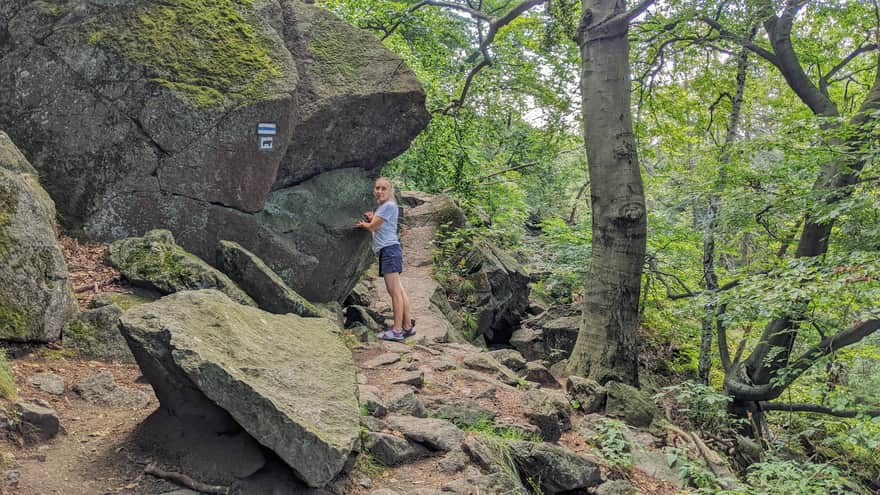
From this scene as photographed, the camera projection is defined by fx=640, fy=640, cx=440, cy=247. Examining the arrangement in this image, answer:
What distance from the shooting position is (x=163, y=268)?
5.81 metres

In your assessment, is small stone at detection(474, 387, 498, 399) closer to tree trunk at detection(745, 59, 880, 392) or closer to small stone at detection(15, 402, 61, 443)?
small stone at detection(15, 402, 61, 443)

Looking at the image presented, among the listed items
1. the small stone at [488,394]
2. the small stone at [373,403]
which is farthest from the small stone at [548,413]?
the small stone at [373,403]

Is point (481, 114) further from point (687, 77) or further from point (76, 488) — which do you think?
point (76, 488)

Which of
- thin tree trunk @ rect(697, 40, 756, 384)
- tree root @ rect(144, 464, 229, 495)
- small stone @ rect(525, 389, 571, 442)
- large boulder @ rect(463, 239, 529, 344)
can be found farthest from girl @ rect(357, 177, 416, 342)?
thin tree trunk @ rect(697, 40, 756, 384)

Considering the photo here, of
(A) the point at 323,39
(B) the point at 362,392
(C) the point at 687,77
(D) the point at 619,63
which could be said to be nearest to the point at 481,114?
(C) the point at 687,77

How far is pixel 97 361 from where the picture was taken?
4.82m

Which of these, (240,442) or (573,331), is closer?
(240,442)

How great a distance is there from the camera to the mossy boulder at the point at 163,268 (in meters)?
5.72

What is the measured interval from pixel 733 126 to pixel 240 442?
10482mm

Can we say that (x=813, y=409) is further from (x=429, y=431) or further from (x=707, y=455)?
(x=429, y=431)

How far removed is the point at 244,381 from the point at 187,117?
3.94 meters

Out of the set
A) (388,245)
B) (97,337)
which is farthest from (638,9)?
(97,337)

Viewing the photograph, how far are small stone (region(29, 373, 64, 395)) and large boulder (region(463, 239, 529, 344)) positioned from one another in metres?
7.46

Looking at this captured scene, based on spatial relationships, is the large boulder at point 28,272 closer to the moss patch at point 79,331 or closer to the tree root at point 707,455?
the moss patch at point 79,331
